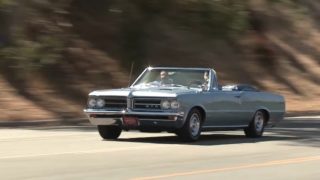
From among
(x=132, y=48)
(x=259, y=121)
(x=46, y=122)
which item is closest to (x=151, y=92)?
(x=259, y=121)

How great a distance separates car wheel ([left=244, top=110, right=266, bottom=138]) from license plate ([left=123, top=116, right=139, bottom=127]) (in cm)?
347

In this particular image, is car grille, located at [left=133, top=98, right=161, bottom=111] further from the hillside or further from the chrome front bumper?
the hillside

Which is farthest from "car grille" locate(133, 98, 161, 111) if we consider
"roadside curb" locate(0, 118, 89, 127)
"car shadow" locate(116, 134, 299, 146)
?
"roadside curb" locate(0, 118, 89, 127)

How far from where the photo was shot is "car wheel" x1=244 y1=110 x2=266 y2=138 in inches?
706

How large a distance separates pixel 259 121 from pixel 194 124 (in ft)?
8.73

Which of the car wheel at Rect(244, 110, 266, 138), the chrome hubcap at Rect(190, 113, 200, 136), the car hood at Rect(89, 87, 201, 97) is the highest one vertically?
the car hood at Rect(89, 87, 201, 97)

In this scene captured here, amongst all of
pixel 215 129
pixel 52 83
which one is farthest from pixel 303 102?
pixel 215 129

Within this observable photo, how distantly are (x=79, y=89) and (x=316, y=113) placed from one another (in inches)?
379

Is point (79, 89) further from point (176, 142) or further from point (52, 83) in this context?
point (176, 142)

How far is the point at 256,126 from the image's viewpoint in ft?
59.2

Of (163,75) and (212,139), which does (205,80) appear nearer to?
(163,75)

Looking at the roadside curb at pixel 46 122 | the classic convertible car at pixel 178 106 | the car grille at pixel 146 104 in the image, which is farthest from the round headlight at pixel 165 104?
the roadside curb at pixel 46 122

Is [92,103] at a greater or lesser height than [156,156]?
greater

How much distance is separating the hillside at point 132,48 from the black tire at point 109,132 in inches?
285
